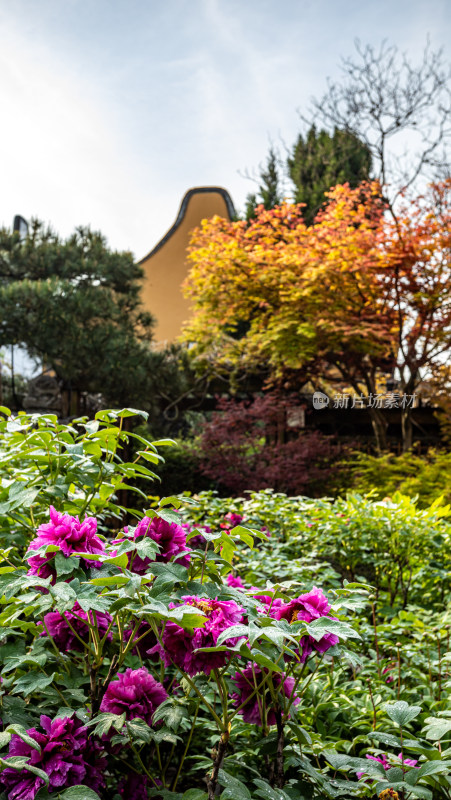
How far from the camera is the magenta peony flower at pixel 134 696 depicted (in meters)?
1.08

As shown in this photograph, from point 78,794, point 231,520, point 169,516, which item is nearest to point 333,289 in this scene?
point 231,520

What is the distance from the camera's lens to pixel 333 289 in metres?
6.92

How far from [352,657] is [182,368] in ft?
23.8

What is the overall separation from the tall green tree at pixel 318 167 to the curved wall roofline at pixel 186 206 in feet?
4.63

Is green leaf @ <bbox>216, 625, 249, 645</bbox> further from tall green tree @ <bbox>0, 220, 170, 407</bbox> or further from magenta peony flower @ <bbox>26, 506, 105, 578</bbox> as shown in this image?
tall green tree @ <bbox>0, 220, 170, 407</bbox>

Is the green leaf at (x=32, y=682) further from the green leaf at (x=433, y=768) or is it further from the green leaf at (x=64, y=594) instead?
the green leaf at (x=433, y=768)

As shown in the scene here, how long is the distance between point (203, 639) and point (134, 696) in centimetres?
22

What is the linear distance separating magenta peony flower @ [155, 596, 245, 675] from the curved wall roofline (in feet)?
37.8

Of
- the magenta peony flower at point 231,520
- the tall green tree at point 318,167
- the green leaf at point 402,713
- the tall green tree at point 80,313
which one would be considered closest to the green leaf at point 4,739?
the green leaf at point 402,713

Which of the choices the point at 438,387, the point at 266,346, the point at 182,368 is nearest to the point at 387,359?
the point at 438,387

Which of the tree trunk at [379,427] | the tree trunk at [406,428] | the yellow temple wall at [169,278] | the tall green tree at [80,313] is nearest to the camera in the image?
the tall green tree at [80,313]

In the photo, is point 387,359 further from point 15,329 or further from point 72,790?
point 72,790

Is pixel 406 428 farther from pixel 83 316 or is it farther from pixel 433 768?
pixel 433 768

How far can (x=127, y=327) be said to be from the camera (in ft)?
25.7
